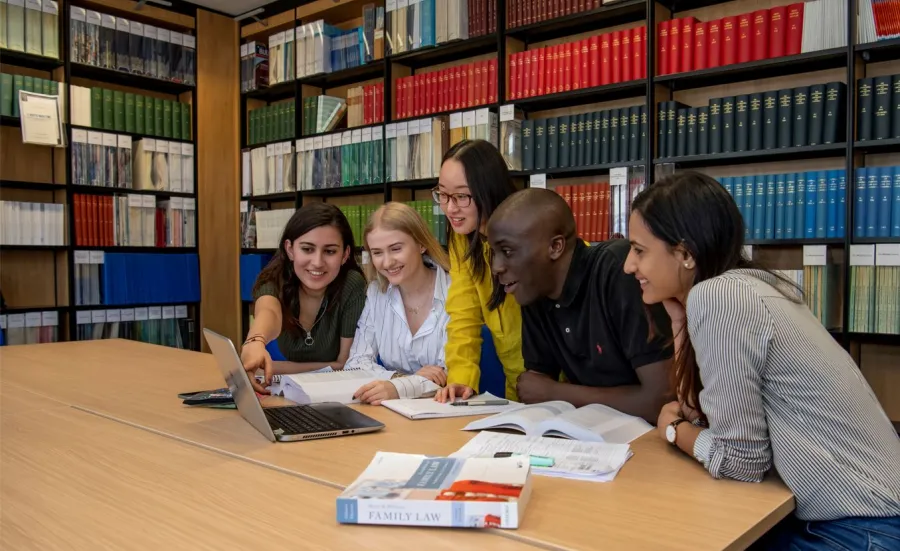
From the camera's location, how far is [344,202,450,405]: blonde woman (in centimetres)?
220

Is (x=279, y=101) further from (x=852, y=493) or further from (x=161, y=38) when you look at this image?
(x=852, y=493)

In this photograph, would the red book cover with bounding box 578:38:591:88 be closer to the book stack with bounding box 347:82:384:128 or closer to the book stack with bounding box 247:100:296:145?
the book stack with bounding box 347:82:384:128

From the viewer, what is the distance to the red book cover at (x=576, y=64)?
3.42 m

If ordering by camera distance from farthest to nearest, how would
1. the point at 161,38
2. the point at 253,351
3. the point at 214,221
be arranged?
1. the point at 214,221
2. the point at 161,38
3. the point at 253,351

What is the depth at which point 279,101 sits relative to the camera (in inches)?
209

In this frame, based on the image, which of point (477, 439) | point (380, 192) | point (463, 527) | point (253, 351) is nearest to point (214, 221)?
point (380, 192)

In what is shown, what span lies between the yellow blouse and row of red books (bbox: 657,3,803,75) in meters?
1.66

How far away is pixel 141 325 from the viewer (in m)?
4.66

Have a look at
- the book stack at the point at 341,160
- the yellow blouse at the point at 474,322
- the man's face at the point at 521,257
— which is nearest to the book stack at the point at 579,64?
the book stack at the point at 341,160

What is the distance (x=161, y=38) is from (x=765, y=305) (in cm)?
466

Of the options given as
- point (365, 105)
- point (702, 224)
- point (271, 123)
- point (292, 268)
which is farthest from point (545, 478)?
point (271, 123)

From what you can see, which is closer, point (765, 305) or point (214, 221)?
point (765, 305)

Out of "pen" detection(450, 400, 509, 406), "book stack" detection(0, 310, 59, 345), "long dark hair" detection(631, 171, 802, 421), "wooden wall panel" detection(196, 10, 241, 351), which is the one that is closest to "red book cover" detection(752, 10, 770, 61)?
"long dark hair" detection(631, 171, 802, 421)

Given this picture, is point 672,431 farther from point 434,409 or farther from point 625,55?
point 625,55
